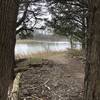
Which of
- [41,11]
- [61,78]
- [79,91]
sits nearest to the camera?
[79,91]

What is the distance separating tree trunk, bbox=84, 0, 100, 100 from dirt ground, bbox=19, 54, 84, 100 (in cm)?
409

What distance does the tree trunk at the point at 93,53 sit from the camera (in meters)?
2.26

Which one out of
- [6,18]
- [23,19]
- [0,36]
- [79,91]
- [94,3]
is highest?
[23,19]

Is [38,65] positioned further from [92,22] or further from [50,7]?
[92,22]

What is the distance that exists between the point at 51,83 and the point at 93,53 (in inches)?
218

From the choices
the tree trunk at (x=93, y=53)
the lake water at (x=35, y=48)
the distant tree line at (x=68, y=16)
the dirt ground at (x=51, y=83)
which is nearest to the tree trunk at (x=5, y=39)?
the tree trunk at (x=93, y=53)

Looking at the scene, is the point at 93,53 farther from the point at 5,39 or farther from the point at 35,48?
the point at 35,48

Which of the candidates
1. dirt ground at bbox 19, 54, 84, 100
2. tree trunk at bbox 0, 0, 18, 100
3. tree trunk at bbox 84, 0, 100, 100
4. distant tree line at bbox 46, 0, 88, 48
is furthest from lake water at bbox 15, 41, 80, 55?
tree trunk at bbox 84, 0, 100, 100

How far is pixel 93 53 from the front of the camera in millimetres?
2338

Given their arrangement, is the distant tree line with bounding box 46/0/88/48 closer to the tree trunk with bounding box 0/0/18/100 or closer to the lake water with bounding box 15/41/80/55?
the lake water with bounding box 15/41/80/55

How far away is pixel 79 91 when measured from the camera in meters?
6.96

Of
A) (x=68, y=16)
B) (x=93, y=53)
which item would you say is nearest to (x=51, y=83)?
(x=93, y=53)

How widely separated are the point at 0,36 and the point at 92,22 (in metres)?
0.96

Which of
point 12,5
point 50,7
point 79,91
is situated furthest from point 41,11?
point 12,5
